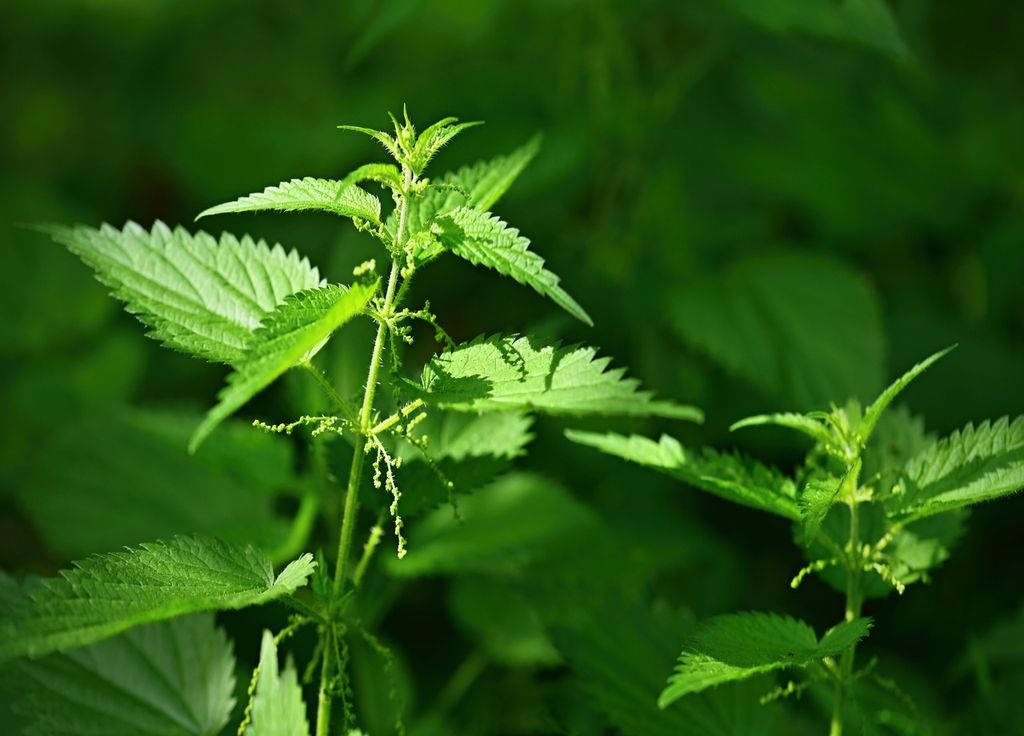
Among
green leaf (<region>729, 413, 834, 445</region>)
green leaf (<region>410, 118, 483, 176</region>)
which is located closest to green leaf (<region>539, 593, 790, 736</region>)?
green leaf (<region>729, 413, 834, 445</region>)

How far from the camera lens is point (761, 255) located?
6.82ft

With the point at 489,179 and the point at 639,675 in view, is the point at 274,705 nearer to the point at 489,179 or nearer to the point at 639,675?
the point at 639,675

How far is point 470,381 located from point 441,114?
127 centimetres

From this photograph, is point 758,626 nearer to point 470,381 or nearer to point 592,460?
point 470,381

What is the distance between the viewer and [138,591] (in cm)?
92

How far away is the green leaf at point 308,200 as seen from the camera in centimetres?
95

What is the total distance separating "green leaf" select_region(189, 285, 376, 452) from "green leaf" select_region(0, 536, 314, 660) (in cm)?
14

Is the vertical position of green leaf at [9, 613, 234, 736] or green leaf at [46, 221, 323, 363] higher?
green leaf at [46, 221, 323, 363]

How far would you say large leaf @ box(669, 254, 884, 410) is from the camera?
174cm

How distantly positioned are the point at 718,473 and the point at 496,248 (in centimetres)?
35

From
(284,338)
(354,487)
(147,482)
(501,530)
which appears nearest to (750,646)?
(354,487)

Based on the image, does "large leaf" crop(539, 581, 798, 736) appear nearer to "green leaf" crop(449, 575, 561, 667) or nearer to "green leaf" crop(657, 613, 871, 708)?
"green leaf" crop(657, 613, 871, 708)

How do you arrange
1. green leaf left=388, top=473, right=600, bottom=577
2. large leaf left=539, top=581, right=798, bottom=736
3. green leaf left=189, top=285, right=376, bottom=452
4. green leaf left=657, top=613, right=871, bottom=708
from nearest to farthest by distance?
green leaf left=189, top=285, right=376, bottom=452 < green leaf left=657, top=613, right=871, bottom=708 < large leaf left=539, top=581, right=798, bottom=736 < green leaf left=388, top=473, right=600, bottom=577

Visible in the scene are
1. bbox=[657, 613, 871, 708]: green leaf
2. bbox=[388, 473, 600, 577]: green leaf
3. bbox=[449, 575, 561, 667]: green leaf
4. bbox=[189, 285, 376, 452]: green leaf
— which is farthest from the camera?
bbox=[449, 575, 561, 667]: green leaf
